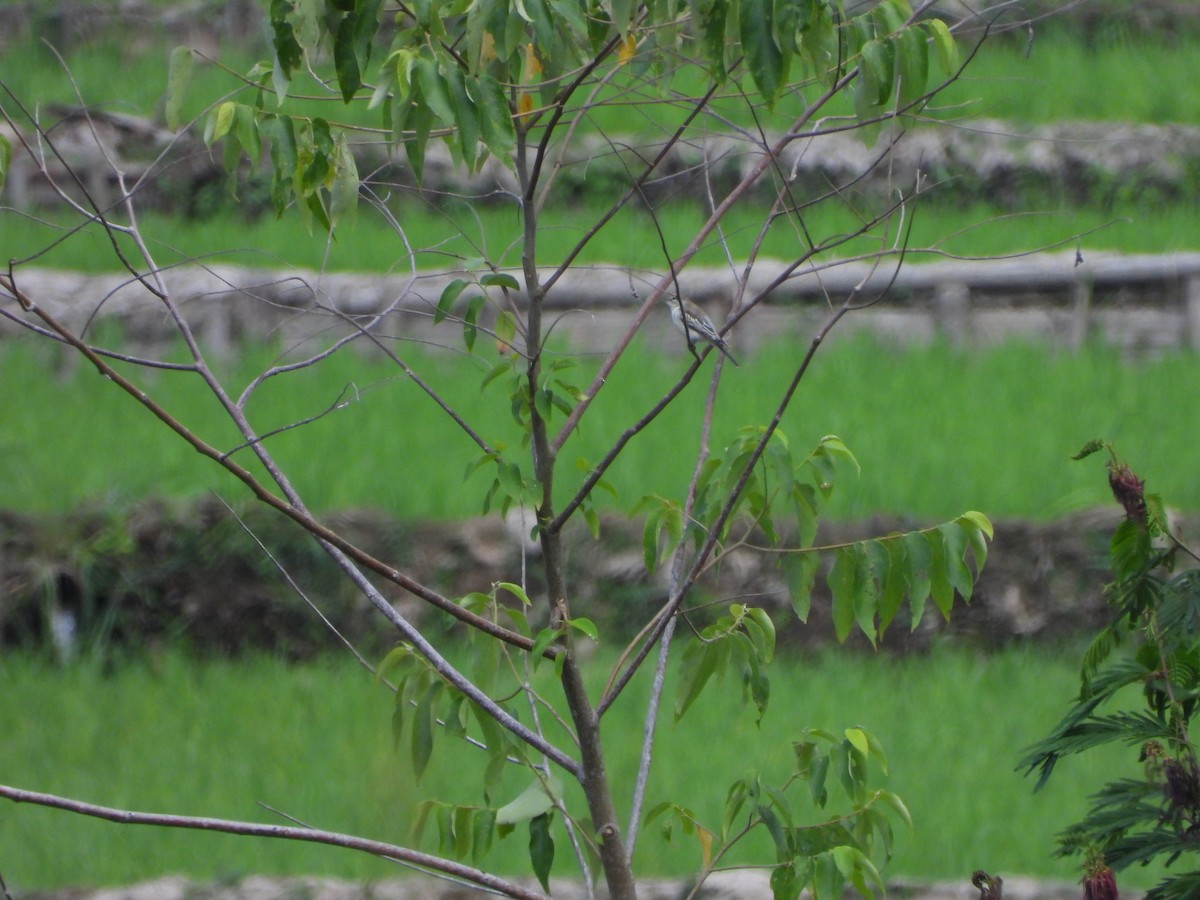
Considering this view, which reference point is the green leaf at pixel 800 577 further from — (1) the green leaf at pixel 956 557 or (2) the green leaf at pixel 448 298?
(2) the green leaf at pixel 448 298

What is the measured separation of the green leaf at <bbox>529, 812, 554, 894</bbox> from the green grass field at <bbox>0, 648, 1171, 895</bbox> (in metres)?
2.03

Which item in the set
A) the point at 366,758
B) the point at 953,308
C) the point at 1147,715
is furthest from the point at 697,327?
the point at 953,308

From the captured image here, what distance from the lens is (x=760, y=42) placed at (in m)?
1.64

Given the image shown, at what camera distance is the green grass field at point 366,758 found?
13.8 ft

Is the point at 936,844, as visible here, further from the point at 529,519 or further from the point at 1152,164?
the point at 1152,164

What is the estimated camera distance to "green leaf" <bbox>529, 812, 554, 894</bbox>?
1.92m

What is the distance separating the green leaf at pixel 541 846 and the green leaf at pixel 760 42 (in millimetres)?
946

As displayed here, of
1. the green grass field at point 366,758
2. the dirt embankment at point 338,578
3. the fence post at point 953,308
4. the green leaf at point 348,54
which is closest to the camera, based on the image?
the green leaf at point 348,54

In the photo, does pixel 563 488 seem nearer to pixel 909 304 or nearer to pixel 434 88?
pixel 909 304

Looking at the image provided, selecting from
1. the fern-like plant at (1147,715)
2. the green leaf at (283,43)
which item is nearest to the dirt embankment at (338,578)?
the fern-like plant at (1147,715)

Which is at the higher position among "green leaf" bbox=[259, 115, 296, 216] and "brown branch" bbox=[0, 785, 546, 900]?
"green leaf" bbox=[259, 115, 296, 216]

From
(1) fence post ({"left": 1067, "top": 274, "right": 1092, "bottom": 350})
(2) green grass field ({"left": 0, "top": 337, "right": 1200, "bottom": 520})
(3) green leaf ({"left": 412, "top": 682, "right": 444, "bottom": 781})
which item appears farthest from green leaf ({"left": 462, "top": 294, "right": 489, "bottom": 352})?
(1) fence post ({"left": 1067, "top": 274, "right": 1092, "bottom": 350})

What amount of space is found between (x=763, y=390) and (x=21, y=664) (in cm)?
334

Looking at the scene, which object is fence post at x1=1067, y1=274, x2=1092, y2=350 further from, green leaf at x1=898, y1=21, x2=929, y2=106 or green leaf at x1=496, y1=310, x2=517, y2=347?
green leaf at x1=898, y1=21, x2=929, y2=106
